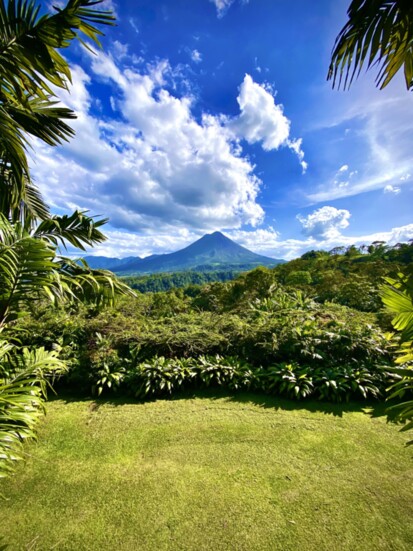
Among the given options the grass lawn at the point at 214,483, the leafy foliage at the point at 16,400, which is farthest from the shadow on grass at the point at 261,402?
the leafy foliage at the point at 16,400

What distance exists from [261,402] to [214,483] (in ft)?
5.51

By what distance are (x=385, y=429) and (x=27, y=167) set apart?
17.8 feet

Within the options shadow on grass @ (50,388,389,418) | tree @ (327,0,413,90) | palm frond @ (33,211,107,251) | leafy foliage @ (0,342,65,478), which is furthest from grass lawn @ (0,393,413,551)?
tree @ (327,0,413,90)

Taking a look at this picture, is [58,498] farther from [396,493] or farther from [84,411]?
[396,493]

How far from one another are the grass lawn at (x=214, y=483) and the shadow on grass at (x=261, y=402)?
5 centimetres

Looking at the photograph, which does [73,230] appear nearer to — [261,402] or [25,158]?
[25,158]

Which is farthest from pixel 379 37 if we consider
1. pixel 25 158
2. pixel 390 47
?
pixel 25 158

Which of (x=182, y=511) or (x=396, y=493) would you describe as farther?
(x=396, y=493)

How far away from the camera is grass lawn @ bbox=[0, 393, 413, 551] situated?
1.98m

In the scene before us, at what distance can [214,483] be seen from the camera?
97.0 inches

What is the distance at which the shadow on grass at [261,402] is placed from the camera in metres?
3.71

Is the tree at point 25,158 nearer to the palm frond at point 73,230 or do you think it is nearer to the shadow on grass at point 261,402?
the palm frond at point 73,230

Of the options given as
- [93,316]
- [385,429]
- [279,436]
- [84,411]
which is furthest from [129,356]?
[385,429]

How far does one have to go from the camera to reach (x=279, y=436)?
10.4 feet
